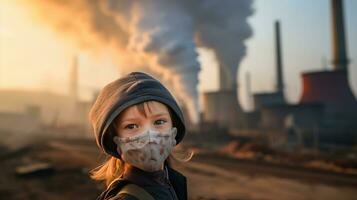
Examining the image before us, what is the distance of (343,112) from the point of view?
29125 mm

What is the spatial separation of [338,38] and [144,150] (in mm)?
35873

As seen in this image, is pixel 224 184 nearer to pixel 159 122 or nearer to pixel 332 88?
pixel 159 122

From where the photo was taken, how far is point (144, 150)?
1.11m

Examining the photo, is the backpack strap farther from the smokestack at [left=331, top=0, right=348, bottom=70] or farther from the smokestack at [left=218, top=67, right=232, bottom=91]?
the smokestack at [left=331, top=0, right=348, bottom=70]

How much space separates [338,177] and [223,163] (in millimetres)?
4391

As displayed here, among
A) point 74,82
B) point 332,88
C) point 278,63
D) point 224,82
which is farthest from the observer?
point 74,82

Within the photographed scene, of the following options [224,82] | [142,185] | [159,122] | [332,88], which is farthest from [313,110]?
[142,185]

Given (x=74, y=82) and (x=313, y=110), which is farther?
(x=74, y=82)

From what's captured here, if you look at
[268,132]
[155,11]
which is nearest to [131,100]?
[155,11]

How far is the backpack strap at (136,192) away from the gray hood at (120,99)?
198 millimetres

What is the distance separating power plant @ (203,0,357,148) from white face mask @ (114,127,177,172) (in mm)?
21559

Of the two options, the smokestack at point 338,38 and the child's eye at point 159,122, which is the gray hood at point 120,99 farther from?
the smokestack at point 338,38

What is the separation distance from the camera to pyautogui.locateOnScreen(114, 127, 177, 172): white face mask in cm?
110

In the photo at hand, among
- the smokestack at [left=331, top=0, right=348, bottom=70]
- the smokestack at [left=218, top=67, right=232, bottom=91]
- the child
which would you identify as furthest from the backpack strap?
the smokestack at [left=331, top=0, right=348, bottom=70]
